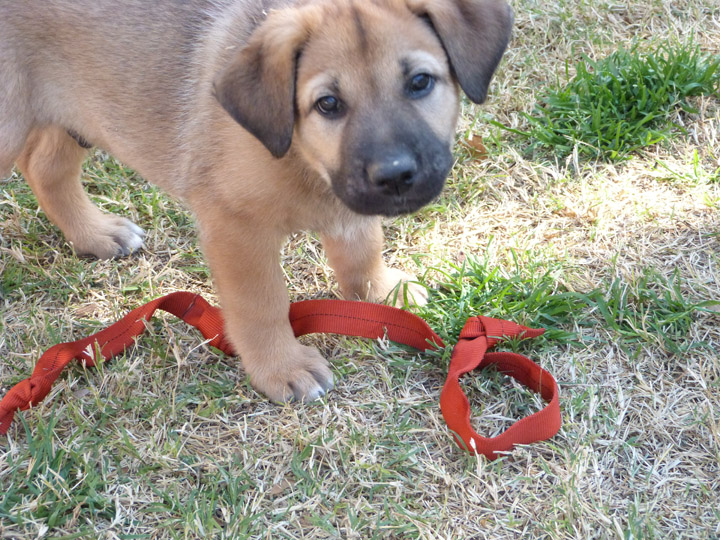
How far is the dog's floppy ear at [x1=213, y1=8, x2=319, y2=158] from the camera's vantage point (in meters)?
2.66

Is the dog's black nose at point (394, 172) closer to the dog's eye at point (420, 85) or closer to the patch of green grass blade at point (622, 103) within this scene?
the dog's eye at point (420, 85)

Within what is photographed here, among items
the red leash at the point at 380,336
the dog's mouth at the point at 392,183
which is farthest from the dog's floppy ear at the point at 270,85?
the red leash at the point at 380,336

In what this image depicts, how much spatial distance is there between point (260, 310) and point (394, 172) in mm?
957

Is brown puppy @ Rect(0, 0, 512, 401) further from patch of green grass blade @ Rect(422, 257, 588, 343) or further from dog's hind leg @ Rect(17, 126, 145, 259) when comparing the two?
patch of green grass blade @ Rect(422, 257, 588, 343)

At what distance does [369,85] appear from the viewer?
8.51ft

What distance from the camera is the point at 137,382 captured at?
3.31 m

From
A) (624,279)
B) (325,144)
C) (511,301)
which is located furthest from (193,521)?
(624,279)

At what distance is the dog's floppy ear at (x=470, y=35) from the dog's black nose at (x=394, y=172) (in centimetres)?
43

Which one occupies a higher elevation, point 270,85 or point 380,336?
point 270,85

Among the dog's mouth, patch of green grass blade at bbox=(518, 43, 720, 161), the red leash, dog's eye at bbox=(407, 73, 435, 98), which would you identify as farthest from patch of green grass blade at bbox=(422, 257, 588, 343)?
dog's eye at bbox=(407, 73, 435, 98)

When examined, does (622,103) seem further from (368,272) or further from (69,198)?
(69,198)

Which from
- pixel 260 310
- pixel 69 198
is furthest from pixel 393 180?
pixel 69 198

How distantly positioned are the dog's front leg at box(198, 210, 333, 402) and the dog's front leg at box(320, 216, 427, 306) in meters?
0.46

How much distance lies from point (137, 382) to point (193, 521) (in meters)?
0.85
